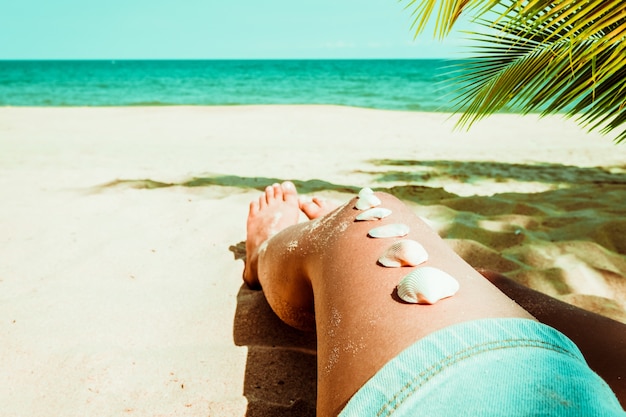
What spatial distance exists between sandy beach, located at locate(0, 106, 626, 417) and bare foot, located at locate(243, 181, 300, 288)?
0.11 meters

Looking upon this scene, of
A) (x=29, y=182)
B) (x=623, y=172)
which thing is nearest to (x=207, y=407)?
(x=29, y=182)

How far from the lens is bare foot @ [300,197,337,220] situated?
231 cm

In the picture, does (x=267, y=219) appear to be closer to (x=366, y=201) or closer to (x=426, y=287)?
(x=366, y=201)

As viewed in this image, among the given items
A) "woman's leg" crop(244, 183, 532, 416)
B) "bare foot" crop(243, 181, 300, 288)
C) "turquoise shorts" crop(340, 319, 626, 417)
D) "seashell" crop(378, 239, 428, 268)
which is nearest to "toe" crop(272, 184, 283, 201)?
"bare foot" crop(243, 181, 300, 288)

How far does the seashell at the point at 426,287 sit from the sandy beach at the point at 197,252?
51cm

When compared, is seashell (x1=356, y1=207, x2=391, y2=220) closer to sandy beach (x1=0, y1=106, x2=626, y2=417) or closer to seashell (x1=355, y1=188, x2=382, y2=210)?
seashell (x1=355, y1=188, x2=382, y2=210)

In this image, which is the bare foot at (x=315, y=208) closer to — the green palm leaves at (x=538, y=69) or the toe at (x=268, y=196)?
the toe at (x=268, y=196)

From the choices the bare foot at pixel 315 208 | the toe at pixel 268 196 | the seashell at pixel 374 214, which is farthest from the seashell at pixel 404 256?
the toe at pixel 268 196

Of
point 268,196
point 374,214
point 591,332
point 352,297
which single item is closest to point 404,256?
point 352,297

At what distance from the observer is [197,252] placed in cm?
219

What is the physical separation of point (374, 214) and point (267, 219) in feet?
3.17

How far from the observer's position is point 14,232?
7.75ft

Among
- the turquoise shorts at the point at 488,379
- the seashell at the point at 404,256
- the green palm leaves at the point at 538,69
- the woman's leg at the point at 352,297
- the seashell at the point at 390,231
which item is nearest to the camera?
the turquoise shorts at the point at 488,379

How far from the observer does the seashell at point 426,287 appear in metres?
0.84
